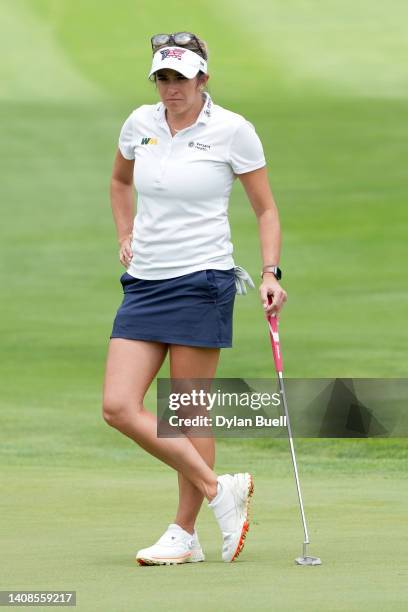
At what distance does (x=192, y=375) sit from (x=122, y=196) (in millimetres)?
913

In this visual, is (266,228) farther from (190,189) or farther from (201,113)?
(201,113)

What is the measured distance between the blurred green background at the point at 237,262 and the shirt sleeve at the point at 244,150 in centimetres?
145

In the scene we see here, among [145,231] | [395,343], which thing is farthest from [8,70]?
[145,231]

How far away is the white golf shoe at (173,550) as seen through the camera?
651 centimetres

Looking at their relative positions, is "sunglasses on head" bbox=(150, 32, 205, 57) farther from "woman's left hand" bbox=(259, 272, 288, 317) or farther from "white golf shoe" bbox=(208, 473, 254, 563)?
"white golf shoe" bbox=(208, 473, 254, 563)

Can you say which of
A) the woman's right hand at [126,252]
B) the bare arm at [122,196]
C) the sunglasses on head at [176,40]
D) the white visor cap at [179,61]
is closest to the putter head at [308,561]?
Result: the woman's right hand at [126,252]

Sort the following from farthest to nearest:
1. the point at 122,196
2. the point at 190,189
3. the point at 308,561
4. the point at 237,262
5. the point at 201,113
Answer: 1. the point at 237,262
2. the point at 122,196
3. the point at 201,113
4. the point at 190,189
5. the point at 308,561

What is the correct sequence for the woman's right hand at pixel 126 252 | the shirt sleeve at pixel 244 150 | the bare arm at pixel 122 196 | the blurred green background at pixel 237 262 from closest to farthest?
the shirt sleeve at pixel 244 150, the blurred green background at pixel 237 262, the woman's right hand at pixel 126 252, the bare arm at pixel 122 196

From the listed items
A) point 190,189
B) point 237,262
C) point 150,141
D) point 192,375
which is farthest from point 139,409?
point 237,262

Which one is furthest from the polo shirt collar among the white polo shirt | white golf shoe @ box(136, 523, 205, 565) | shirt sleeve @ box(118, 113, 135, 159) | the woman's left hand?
white golf shoe @ box(136, 523, 205, 565)

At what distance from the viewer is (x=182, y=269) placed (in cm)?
659

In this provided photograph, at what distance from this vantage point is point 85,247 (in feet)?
69.0

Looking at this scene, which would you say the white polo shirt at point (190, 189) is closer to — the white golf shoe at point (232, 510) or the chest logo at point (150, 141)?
the chest logo at point (150, 141)

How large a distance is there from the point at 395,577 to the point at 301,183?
1837 centimetres
